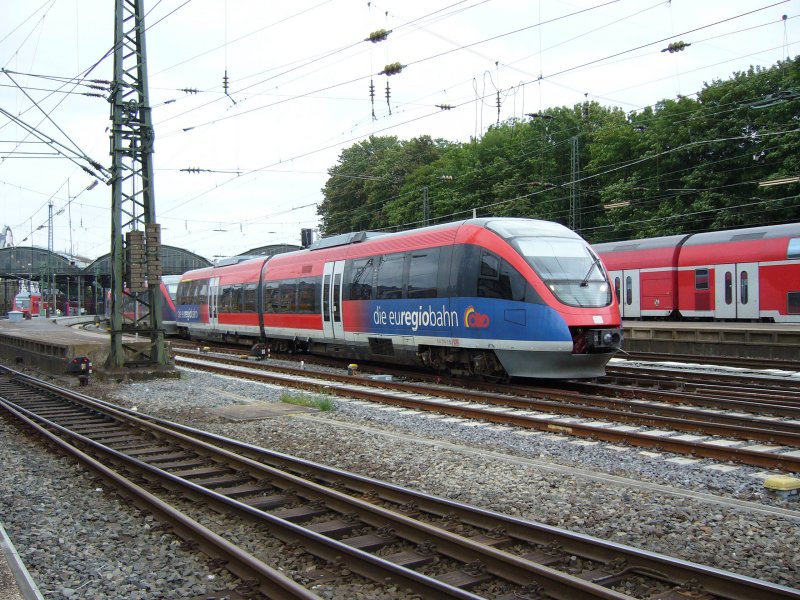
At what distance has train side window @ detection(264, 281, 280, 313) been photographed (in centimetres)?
2286

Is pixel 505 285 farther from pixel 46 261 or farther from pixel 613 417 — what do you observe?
pixel 46 261

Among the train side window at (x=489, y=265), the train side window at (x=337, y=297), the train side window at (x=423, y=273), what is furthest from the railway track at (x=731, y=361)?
the train side window at (x=337, y=297)

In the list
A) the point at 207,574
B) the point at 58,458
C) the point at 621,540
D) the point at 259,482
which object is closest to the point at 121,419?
the point at 58,458

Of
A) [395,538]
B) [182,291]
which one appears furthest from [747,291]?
[182,291]

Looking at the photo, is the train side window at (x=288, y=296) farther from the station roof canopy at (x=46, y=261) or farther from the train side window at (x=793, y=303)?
the station roof canopy at (x=46, y=261)

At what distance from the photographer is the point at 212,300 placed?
29172 mm

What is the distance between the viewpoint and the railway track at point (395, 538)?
4.45 metres

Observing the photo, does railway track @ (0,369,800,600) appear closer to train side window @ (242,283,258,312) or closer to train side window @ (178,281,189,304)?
train side window @ (242,283,258,312)

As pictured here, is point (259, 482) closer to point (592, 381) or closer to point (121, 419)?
point (121, 419)

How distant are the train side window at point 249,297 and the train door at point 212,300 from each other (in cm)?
331

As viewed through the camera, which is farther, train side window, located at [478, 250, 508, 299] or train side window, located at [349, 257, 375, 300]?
train side window, located at [349, 257, 375, 300]

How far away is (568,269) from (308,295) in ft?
31.0

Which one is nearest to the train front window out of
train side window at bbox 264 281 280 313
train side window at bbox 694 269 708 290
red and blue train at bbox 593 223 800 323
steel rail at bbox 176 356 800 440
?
steel rail at bbox 176 356 800 440

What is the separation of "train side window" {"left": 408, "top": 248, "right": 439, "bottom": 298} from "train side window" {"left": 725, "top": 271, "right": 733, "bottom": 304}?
14271mm
